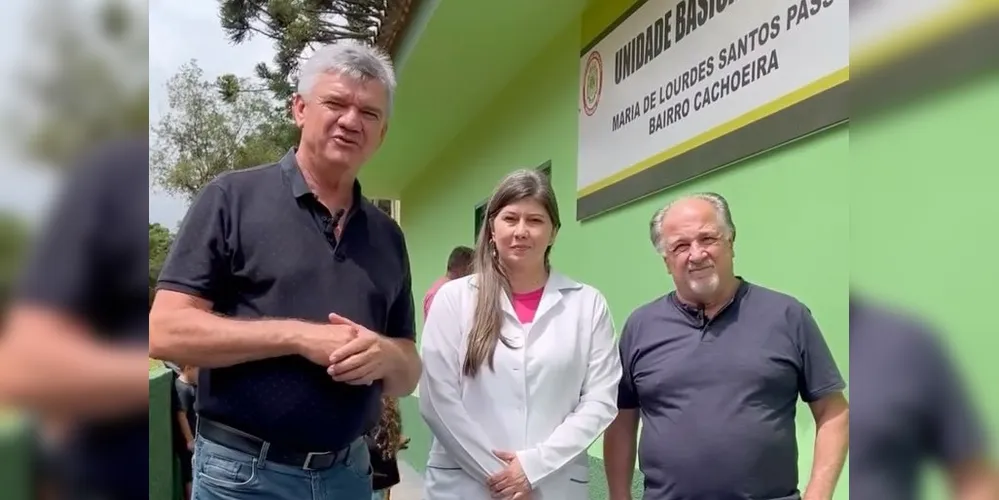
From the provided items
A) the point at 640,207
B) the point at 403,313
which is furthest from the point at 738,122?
the point at 403,313

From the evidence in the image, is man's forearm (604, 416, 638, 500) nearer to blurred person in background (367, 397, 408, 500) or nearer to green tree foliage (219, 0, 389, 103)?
blurred person in background (367, 397, 408, 500)

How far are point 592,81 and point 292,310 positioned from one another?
389cm

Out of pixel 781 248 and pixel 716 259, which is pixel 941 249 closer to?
pixel 716 259

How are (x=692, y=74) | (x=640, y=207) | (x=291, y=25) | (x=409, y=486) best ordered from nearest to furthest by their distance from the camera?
(x=692, y=74), (x=640, y=207), (x=409, y=486), (x=291, y=25)

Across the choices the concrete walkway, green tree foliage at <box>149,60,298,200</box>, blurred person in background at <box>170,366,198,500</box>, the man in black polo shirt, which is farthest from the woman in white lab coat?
green tree foliage at <box>149,60,298,200</box>

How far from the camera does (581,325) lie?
2.50 metres

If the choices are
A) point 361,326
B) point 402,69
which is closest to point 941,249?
point 361,326

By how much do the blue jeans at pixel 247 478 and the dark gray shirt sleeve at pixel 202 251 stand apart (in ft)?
1.15

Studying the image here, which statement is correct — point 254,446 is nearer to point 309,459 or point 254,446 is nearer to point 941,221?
point 309,459

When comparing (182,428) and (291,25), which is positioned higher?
(291,25)

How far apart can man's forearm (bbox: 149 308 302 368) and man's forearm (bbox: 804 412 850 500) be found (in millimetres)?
1422

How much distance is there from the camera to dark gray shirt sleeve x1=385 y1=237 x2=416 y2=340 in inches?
83.0

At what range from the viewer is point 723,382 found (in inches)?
88.6

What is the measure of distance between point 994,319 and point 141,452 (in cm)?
59
